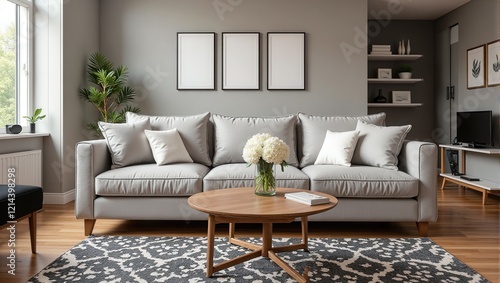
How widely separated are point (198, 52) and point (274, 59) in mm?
948

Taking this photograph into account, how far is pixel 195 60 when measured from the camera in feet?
15.3

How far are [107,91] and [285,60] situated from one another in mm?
2135

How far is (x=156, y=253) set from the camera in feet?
7.91

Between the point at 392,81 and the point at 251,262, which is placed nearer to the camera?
the point at 251,262

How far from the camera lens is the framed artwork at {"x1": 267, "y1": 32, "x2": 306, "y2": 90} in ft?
15.1

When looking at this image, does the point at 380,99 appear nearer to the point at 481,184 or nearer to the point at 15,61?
the point at 481,184

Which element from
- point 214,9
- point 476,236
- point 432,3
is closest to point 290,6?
point 214,9

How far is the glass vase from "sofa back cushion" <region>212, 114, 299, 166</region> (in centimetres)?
112

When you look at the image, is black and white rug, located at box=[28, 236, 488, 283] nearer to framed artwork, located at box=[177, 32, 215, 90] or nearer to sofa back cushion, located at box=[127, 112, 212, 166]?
sofa back cushion, located at box=[127, 112, 212, 166]

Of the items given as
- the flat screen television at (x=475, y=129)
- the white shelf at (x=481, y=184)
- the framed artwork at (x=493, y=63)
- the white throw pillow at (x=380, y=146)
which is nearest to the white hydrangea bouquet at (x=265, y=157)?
the white throw pillow at (x=380, y=146)

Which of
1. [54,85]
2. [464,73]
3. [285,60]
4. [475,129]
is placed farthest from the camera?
[464,73]

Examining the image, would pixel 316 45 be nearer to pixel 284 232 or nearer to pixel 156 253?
pixel 284 232

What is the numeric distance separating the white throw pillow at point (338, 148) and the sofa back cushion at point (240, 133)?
0.28m

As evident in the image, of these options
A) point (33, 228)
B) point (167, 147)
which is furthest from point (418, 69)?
point (33, 228)
